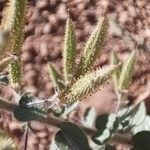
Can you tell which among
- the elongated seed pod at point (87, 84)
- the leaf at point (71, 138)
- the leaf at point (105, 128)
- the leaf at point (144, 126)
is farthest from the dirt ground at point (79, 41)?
the elongated seed pod at point (87, 84)

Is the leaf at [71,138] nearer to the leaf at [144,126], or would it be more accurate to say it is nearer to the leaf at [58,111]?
the leaf at [58,111]

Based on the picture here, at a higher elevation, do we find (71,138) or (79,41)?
(71,138)

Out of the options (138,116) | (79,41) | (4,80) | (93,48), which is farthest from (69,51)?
(79,41)

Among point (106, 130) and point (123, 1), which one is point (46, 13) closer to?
point (123, 1)

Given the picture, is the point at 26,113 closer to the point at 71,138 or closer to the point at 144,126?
the point at 71,138

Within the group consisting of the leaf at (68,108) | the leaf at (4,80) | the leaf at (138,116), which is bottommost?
the leaf at (138,116)

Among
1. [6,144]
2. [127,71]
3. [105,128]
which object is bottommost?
[105,128]
